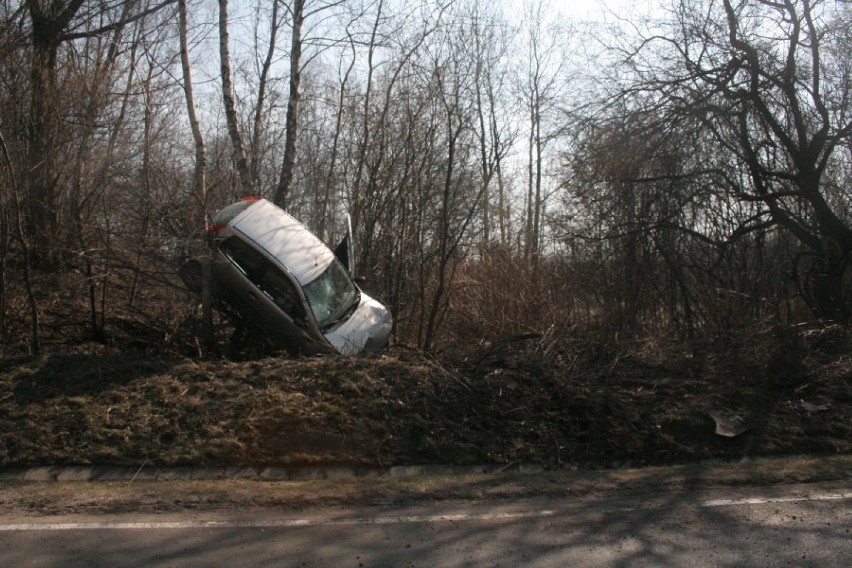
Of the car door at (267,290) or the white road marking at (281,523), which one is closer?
the white road marking at (281,523)

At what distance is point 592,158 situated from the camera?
45.7ft

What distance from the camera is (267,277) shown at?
1009 cm

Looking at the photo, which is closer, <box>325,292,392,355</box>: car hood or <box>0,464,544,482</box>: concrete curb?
<box>0,464,544,482</box>: concrete curb

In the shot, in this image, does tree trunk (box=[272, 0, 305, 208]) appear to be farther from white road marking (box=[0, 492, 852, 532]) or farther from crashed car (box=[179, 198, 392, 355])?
white road marking (box=[0, 492, 852, 532])

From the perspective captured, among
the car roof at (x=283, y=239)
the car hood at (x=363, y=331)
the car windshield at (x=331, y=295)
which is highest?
the car roof at (x=283, y=239)

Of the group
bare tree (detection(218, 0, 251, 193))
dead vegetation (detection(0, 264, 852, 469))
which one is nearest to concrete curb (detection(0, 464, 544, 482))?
dead vegetation (detection(0, 264, 852, 469))

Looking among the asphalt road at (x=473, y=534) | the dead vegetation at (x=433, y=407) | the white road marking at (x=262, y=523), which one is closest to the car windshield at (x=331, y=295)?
the dead vegetation at (x=433, y=407)

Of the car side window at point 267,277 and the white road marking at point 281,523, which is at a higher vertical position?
the car side window at point 267,277

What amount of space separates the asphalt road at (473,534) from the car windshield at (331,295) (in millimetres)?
5210

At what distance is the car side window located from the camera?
10047 mm

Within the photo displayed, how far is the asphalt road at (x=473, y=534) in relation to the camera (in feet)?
14.2

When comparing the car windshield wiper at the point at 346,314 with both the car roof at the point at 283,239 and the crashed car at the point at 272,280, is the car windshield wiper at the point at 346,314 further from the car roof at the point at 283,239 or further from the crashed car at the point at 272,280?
the car roof at the point at 283,239

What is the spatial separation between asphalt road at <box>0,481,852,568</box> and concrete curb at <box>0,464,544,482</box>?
3.04 feet

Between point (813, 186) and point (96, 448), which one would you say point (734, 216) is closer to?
point (813, 186)
